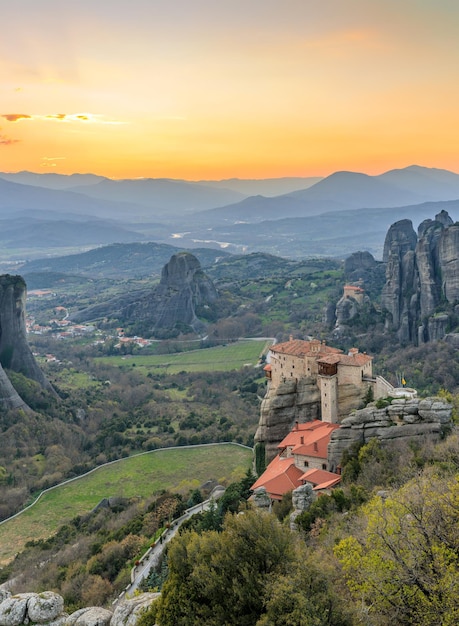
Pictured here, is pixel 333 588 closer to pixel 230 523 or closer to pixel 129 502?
pixel 230 523

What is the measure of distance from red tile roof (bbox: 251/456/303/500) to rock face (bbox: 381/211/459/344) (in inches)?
1631

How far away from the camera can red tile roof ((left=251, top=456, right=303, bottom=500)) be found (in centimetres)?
3083

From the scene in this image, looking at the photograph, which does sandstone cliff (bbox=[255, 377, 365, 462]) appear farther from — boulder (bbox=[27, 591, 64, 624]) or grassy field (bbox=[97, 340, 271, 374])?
Result: grassy field (bbox=[97, 340, 271, 374])

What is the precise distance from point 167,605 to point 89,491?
34807 millimetres

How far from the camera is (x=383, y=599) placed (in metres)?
13.5

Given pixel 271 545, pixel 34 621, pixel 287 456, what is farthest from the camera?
pixel 287 456

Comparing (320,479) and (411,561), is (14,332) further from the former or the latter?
(411,561)

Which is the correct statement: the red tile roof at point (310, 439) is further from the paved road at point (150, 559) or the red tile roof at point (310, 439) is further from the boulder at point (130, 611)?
the boulder at point (130, 611)

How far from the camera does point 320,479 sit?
97.0 feet

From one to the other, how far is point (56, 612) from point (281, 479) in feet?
54.0

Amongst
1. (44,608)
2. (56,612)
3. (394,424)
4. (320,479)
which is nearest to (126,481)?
(320,479)

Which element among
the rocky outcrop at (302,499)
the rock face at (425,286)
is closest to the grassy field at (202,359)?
the rock face at (425,286)

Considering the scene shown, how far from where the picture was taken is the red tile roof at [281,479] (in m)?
30.8

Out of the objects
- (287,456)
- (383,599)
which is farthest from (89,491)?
(383,599)
